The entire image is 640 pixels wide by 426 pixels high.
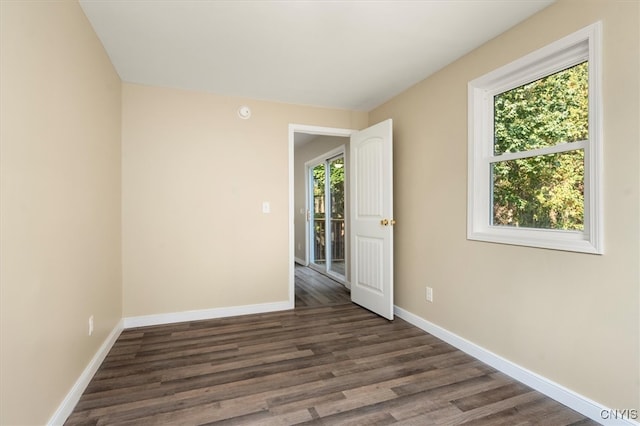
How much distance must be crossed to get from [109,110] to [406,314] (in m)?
3.29

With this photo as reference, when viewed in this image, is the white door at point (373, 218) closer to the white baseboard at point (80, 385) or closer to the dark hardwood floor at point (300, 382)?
the dark hardwood floor at point (300, 382)

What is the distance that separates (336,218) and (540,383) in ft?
12.4

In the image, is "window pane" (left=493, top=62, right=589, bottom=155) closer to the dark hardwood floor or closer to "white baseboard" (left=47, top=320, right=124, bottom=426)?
the dark hardwood floor

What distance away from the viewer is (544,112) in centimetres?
205

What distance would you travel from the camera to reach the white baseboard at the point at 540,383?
1.63 m

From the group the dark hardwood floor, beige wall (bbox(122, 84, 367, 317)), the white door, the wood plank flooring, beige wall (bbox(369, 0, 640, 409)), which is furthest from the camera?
the wood plank flooring

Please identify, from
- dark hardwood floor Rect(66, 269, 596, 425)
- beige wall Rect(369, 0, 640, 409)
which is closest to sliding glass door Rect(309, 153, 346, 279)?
beige wall Rect(369, 0, 640, 409)

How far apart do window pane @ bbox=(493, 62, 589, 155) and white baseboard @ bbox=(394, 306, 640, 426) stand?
58.1 inches

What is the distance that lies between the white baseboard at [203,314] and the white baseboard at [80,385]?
37cm

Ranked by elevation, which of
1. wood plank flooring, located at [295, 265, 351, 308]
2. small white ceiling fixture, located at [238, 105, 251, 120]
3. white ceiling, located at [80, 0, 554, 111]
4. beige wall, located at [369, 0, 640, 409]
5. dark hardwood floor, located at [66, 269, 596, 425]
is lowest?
wood plank flooring, located at [295, 265, 351, 308]

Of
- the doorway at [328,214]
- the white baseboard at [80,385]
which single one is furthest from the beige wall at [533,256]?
the white baseboard at [80,385]

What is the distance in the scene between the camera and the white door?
10.4 feet

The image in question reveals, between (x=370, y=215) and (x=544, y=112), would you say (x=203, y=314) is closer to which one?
(x=370, y=215)

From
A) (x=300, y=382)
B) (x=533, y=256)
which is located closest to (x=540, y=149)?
(x=533, y=256)
